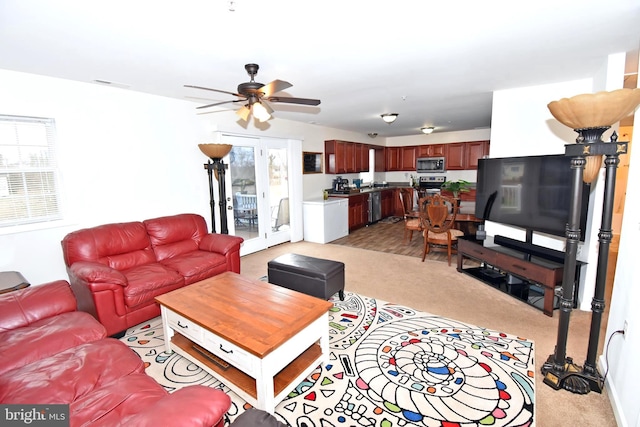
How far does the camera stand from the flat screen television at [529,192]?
2.94m

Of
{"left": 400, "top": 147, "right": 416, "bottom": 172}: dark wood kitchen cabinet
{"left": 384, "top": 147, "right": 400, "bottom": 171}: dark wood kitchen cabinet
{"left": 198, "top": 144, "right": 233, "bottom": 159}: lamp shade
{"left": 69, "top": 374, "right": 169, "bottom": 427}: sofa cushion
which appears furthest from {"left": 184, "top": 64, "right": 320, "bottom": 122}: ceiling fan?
{"left": 384, "top": 147, "right": 400, "bottom": 171}: dark wood kitchen cabinet

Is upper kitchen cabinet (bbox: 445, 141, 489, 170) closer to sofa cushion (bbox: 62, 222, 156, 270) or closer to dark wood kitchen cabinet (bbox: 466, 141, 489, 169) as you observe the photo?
dark wood kitchen cabinet (bbox: 466, 141, 489, 169)

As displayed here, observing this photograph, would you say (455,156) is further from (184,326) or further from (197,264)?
(184,326)

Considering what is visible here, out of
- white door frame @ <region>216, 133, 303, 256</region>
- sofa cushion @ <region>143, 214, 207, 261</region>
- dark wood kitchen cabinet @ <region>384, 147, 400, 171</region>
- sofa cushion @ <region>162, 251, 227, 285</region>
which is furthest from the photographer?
dark wood kitchen cabinet @ <region>384, 147, 400, 171</region>

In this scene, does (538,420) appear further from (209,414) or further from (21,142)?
(21,142)

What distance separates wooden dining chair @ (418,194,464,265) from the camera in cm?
430

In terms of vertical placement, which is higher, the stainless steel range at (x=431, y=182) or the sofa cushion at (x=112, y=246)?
the stainless steel range at (x=431, y=182)

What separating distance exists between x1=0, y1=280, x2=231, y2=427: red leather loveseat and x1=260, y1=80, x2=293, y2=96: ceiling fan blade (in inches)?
81.0

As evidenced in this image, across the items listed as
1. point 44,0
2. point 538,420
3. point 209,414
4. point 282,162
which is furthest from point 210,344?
point 282,162

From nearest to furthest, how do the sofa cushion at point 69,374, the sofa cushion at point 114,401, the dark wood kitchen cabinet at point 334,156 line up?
1. the sofa cushion at point 114,401
2. the sofa cushion at point 69,374
3. the dark wood kitchen cabinet at point 334,156

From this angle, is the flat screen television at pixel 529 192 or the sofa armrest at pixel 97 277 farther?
the flat screen television at pixel 529 192

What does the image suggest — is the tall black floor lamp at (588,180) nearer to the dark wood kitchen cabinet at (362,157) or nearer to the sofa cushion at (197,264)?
the sofa cushion at (197,264)

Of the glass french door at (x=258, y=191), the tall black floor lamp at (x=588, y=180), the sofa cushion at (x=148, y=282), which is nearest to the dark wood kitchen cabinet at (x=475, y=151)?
the glass french door at (x=258, y=191)

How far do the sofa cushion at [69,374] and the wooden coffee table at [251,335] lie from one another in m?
0.47
